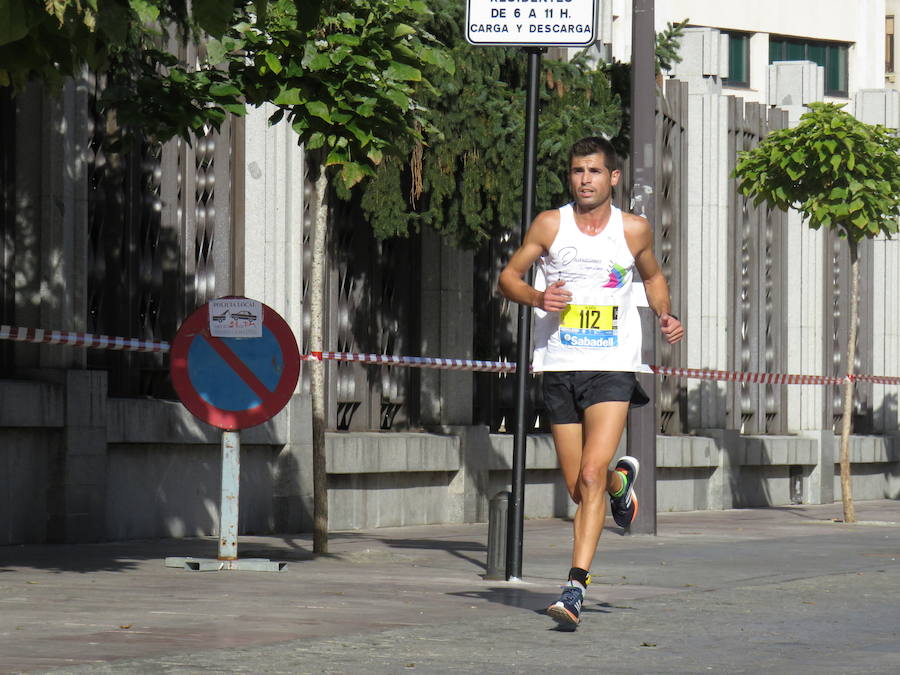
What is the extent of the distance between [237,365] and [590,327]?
287cm

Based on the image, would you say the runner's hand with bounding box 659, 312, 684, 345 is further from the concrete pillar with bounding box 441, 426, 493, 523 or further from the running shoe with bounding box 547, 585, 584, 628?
the concrete pillar with bounding box 441, 426, 493, 523

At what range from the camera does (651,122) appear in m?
16.4

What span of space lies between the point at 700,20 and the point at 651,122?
3766 cm

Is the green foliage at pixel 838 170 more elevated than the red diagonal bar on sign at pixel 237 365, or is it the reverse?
the green foliage at pixel 838 170

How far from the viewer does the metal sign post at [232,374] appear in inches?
420

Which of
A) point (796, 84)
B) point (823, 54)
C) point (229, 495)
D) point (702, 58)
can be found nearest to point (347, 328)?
point (229, 495)

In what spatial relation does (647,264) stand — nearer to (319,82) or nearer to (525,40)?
(525,40)

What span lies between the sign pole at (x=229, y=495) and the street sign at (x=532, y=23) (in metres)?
2.56

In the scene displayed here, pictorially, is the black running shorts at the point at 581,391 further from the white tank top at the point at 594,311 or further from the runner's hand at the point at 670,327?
the runner's hand at the point at 670,327

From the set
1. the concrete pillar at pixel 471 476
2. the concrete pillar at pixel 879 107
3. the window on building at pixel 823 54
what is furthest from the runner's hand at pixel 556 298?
the window on building at pixel 823 54

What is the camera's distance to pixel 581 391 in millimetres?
8516

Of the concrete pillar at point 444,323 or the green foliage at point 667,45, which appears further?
the green foliage at point 667,45

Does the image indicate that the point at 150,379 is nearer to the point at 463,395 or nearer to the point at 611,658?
the point at 463,395

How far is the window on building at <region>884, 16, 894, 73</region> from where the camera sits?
197 feet
